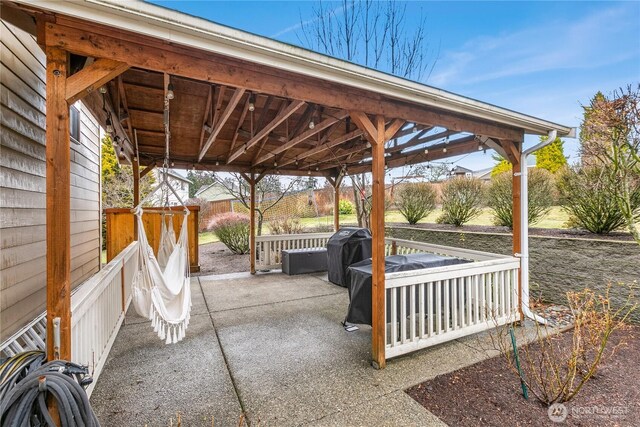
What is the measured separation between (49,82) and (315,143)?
393 centimetres

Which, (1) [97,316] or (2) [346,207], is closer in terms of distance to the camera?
(1) [97,316]

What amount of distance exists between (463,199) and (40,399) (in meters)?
7.14

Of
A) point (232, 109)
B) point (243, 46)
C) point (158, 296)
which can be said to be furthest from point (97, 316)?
point (243, 46)

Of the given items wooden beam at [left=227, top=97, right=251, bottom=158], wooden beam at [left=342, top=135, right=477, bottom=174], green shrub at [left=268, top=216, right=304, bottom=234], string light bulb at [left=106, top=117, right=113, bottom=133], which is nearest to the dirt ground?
green shrub at [left=268, top=216, right=304, bottom=234]

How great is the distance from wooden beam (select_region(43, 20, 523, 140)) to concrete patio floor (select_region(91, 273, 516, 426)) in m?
2.35

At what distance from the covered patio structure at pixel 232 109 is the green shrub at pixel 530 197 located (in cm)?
179

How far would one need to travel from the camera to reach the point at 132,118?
392cm

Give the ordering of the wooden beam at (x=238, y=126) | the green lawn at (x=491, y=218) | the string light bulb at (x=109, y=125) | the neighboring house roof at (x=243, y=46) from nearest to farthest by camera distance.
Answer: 1. the neighboring house roof at (x=243, y=46)
2. the string light bulb at (x=109, y=125)
3. the wooden beam at (x=238, y=126)
4. the green lawn at (x=491, y=218)

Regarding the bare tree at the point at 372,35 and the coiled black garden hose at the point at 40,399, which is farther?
the bare tree at the point at 372,35

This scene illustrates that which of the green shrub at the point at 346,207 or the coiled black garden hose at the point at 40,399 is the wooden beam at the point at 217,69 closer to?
the coiled black garden hose at the point at 40,399

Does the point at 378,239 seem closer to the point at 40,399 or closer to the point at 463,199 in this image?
the point at 40,399

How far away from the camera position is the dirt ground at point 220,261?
279 inches

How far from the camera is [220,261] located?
27.2 feet

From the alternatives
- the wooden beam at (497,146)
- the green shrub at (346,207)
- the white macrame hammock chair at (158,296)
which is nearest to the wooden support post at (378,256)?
the white macrame hammock chair at (158,296)
